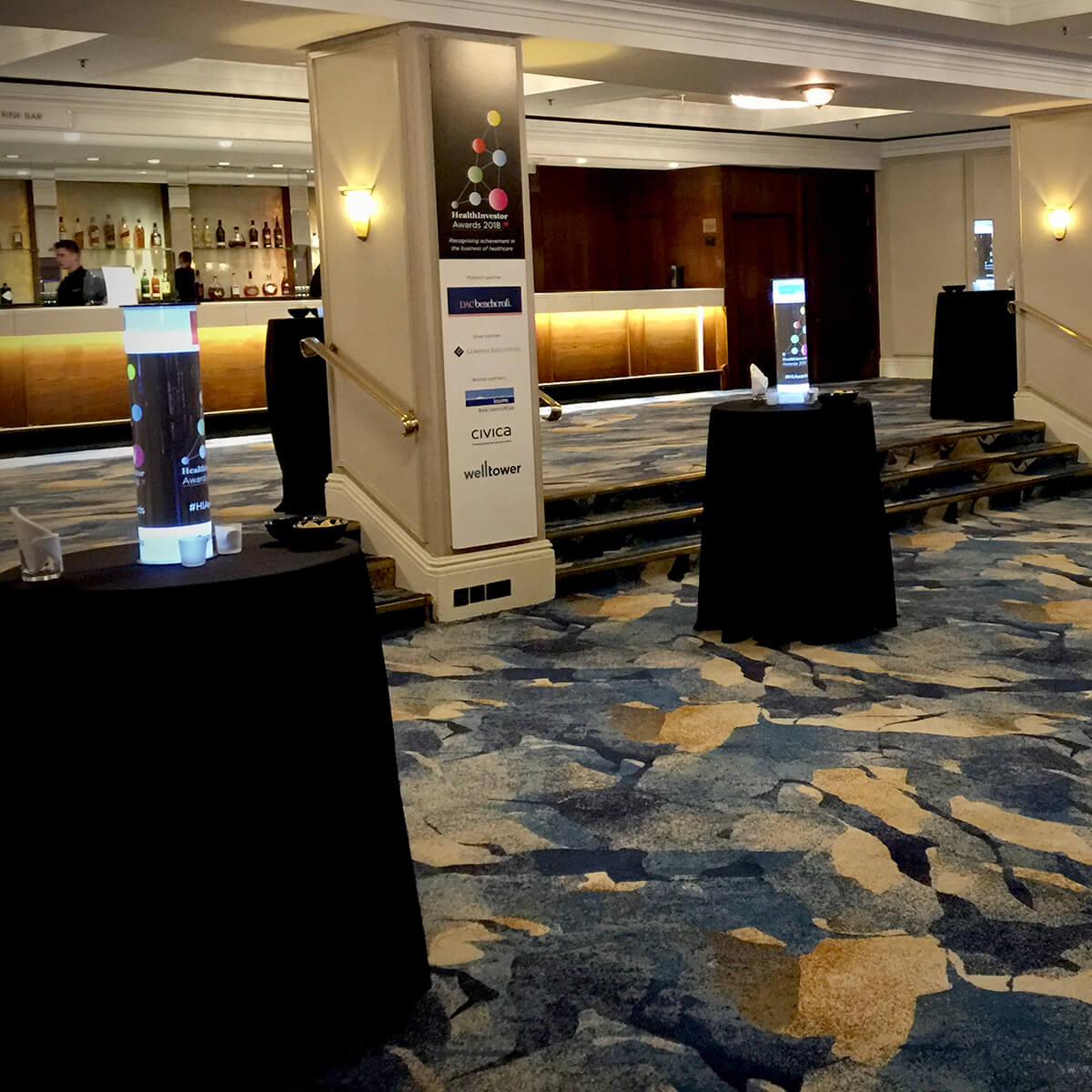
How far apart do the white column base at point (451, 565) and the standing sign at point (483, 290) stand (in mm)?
107

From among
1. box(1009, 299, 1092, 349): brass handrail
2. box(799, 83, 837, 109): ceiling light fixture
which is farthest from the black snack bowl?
box(1009, 299, 1092, 349): brass handrail

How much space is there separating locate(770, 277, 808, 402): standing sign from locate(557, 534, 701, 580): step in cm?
174

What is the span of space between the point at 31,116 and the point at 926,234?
11122 mm

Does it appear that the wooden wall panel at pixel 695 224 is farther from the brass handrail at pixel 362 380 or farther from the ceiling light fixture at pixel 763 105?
the brass handrail at pixel 362 380

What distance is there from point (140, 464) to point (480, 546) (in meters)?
4.37

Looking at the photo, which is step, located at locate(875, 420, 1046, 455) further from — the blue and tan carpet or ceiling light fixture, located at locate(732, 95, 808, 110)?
ceiling light fixture, located at locate(732, 95, 808, 110)

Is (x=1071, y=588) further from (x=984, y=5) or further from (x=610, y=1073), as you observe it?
(x=610, y=1073)

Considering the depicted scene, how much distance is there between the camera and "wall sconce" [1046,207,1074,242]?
1177 centimetres

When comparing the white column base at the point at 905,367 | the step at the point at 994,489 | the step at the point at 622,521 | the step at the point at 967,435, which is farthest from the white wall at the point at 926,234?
the step at the point at 622,521

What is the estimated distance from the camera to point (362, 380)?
7.26 metres

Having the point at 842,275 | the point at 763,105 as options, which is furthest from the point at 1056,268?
the point at 842,275

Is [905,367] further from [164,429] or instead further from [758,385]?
[164,429]

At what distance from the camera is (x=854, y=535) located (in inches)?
255

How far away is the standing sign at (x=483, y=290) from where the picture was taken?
22.9ft
